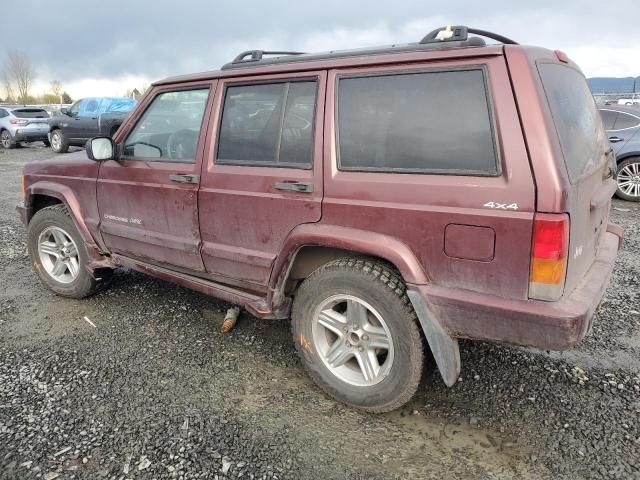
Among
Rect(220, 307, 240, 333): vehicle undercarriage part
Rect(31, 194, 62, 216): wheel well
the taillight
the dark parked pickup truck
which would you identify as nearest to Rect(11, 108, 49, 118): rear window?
the dark parked pickup truck

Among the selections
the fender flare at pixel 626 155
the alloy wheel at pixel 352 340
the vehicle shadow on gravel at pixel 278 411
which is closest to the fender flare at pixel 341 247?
the alloy wheel at pixel 352 340

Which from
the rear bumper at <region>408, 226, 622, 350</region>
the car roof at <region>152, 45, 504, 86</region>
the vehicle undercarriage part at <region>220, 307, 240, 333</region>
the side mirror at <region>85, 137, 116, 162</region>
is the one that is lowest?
the vehicle undercarriage part at <region>220, 307, 240, 333</region>

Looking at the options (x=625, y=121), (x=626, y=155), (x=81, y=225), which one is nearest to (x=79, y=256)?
(x=81, y=225)

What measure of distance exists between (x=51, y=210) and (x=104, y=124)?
43.9ft

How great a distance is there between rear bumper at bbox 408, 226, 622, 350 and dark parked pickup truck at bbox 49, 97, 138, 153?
1586cm

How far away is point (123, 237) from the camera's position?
12.5 feet

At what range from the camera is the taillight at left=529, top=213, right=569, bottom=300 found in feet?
6.85

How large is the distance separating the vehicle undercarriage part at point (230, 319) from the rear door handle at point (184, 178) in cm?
111

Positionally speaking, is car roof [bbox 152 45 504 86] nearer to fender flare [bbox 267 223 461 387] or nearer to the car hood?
fender flare [bbox 267 223 461 387]

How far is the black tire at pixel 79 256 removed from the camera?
4.16 m

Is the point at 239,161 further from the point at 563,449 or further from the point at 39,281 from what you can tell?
the point at 39,281

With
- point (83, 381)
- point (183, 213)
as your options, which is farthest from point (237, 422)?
point (183, 213)

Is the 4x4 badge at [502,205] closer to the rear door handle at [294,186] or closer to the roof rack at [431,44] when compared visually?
the roof rack at [431,44]

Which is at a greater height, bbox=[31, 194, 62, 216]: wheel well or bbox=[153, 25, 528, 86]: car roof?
→ bbox=[153, 25, 528, 86]: car roof
